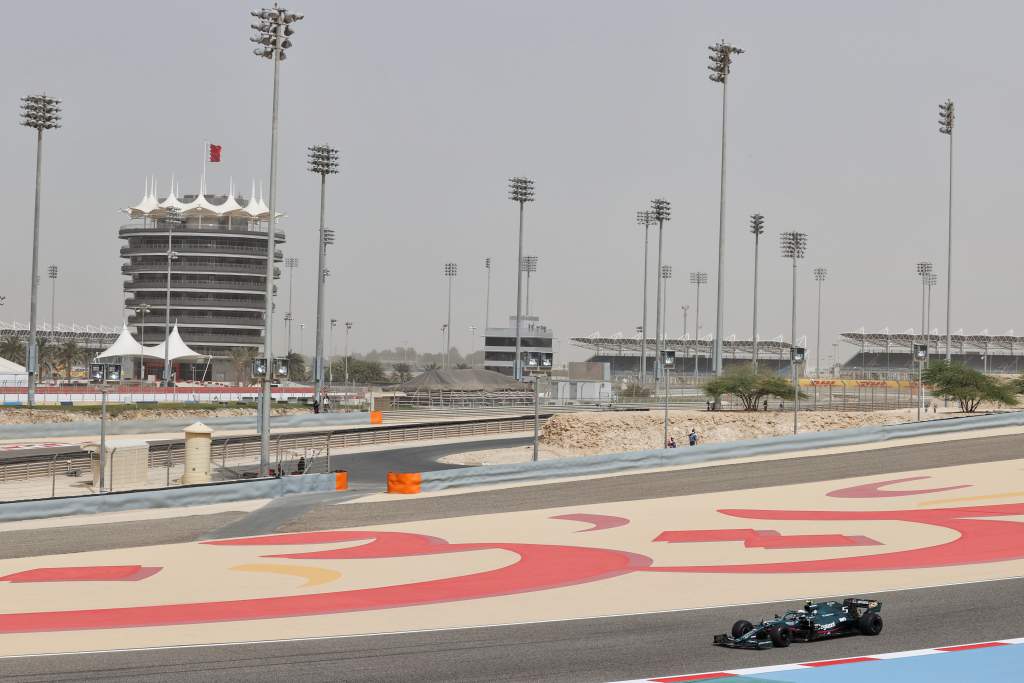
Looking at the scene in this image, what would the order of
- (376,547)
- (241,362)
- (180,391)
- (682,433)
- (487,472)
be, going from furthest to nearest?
(241,362), (180,391), (682,433), (487,472), (376,547)

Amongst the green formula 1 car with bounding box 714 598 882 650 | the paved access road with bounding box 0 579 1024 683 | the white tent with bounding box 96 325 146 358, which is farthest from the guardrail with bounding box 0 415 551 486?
the white tent with bounding box 96 325 146 358

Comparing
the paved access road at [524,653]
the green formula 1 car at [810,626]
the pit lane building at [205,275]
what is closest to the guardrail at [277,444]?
the paved access road at [524,653]

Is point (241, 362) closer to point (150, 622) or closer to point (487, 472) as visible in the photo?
point (487, 472)

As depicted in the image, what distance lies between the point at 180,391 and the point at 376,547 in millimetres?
62196

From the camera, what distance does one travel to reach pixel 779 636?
52.8 ft

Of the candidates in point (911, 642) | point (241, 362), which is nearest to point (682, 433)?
point (911, 642)

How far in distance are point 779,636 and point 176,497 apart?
75.2ft

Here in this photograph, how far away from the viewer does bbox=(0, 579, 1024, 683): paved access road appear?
48.6 ft

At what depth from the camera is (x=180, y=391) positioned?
85812mm

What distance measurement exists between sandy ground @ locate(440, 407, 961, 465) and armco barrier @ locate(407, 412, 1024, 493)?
11.3 metres

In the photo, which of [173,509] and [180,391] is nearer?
[173,509]

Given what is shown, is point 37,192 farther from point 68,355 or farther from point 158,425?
point 68,355

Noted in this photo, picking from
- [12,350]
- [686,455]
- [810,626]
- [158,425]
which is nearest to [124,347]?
[12,350]

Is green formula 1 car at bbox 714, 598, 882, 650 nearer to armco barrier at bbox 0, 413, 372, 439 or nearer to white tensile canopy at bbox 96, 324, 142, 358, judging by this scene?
armco barrier at bbox 0, 413, 372, 439
